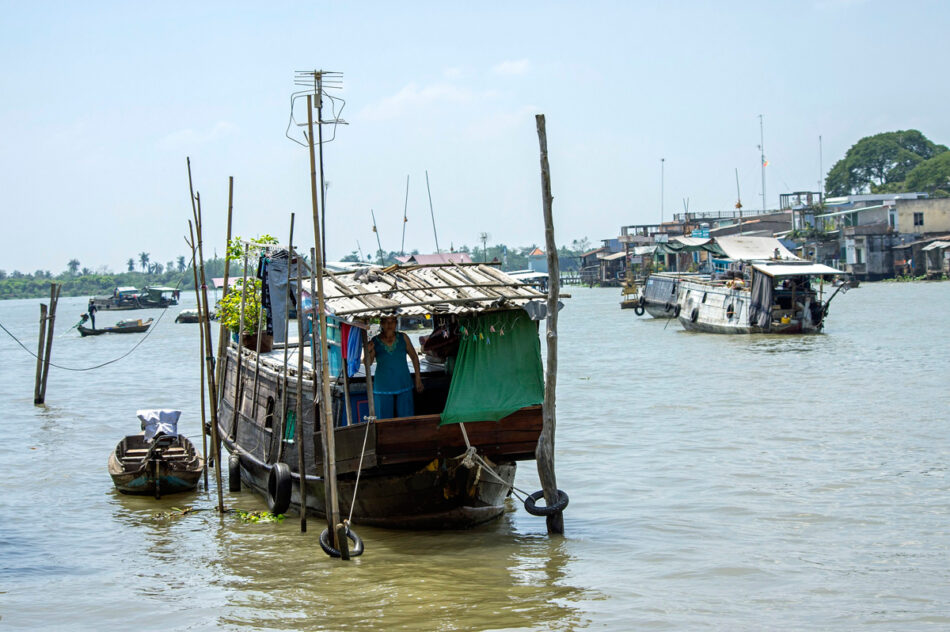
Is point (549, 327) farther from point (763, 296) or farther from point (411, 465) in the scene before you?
point (763, 296)

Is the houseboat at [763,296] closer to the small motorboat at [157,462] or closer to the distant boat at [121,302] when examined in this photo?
the small motorboat at [157,462]

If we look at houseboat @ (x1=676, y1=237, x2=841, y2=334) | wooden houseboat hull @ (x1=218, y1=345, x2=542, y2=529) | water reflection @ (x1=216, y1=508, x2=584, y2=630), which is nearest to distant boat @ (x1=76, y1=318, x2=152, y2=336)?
houseboat @ (x1=676, y1=237, x2=841, y2=334)

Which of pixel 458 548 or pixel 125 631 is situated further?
pixel 458 548

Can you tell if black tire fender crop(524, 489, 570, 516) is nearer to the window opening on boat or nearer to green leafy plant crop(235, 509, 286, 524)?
green leafy plant crop(235, 509, 286, 524)

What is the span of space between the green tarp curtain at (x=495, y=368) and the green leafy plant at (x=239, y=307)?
4.14 metres

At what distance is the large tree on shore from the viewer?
98.2 meters

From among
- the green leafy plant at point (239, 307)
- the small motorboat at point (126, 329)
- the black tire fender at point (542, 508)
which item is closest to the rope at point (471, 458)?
the black tire fender at point (542, 508)

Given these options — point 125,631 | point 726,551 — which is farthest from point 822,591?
point 125,631

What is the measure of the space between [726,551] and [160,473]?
6.78 m

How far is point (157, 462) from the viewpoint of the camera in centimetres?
1145

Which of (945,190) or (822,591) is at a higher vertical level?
(945,190)

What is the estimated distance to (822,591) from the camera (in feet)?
25.7

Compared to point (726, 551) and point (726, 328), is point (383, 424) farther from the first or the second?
point (726, 328)

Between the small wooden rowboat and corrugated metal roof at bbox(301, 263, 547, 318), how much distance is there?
397 cm
